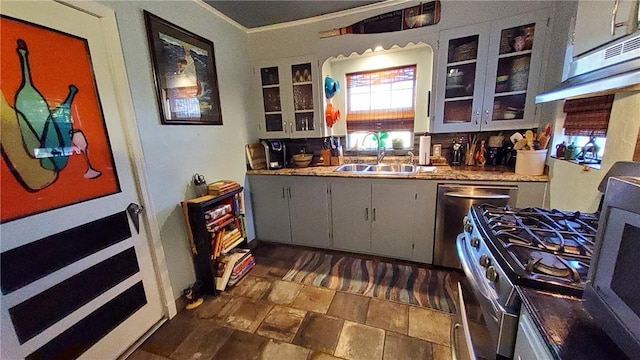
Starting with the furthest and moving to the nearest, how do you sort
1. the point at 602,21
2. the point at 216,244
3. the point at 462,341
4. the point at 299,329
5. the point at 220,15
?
the point at 220,15 → the point at 216,244 → the point at 299,329 → the point at 462,341 → the point at 602,21

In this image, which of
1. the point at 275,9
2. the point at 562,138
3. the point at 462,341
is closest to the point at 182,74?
the point at 275,9

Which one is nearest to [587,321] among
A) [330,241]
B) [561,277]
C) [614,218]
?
[561,277]

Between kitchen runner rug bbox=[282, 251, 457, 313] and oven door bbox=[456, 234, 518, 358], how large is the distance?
38.9 inches

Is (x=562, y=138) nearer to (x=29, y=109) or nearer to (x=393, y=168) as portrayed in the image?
(x=393, y=168)

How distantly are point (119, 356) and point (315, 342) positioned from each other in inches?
48.5

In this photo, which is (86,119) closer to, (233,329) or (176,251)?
(176,251)

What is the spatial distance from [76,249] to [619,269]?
7.14ft

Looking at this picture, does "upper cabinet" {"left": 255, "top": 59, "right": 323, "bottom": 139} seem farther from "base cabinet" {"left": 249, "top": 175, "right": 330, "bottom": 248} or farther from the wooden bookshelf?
the wooden bookshelf

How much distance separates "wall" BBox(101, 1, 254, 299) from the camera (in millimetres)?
1578

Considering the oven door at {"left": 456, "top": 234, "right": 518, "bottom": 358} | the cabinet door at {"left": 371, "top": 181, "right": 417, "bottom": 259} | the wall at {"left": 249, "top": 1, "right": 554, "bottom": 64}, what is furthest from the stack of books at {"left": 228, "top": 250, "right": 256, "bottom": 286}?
the wall at {"left": 249, "top": 1, "right": 554, "bottom": 64}

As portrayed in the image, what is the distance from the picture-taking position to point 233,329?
5.52 feet

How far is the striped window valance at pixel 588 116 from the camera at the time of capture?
1.31m

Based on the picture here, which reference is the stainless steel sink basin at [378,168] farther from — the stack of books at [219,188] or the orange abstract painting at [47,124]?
the orange abstract painting at [47,124]

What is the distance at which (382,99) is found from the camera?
9.05 feet
